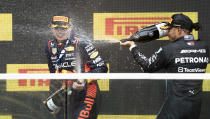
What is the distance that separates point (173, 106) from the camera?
3008 mm

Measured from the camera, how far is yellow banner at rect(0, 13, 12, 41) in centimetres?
383

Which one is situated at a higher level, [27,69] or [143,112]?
[27,69]

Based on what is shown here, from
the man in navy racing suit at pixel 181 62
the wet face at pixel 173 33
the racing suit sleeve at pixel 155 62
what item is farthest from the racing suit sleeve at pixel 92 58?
the wet face at pixel 173 33

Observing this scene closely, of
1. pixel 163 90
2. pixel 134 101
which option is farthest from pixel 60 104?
pixel 163 90

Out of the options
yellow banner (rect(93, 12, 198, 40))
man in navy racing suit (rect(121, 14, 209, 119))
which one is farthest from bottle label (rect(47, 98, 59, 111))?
man in navy racing suit (rect(121, 14, 209, 119))

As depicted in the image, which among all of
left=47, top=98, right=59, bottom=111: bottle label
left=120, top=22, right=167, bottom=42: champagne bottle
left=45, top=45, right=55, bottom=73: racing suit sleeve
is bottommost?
left=47, top=98, right=59, bottom=111: bottle label

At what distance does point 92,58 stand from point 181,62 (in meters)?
1.02

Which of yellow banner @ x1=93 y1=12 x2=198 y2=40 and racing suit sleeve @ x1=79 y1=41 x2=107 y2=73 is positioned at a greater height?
yellow banner @ x1=93 y1=12 x2=198 y2=40

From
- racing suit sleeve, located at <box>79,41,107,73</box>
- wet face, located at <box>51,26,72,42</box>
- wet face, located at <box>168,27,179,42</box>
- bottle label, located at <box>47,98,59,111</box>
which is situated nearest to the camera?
wet face, located at <box>168,27,179,42</box>

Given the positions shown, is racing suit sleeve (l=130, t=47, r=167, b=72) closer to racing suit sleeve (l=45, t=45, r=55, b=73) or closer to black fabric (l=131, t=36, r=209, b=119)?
black fabric (l=131, t=36, r=209, b=119)

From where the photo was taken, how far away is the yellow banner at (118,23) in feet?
12.3

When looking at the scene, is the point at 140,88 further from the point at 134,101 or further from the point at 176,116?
the point at 176,116

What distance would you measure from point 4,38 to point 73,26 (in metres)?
0.79

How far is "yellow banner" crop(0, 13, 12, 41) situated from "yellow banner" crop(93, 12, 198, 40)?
3.08 feet
